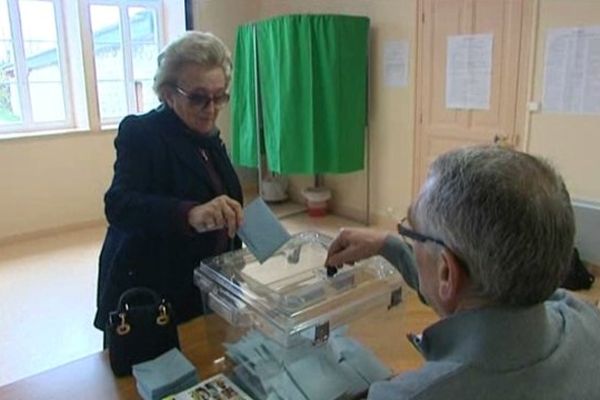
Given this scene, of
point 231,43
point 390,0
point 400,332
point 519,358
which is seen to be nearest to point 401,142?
point 390,0

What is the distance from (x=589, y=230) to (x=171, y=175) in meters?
2.75

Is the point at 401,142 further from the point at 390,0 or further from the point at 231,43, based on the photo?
the point at 231,43

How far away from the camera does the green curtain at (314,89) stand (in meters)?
4.18

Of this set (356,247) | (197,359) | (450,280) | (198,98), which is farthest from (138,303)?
(450,280)

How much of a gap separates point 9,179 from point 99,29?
1.60 metres

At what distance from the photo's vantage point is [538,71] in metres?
3.30

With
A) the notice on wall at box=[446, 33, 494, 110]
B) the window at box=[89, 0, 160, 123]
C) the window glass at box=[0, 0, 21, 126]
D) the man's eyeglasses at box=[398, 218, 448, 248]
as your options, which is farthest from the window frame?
the man's eyeglasses at box=[398, 218, 448, 248]

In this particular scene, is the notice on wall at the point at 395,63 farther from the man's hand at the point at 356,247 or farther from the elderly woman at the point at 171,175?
the man's hand at the point at 356,247

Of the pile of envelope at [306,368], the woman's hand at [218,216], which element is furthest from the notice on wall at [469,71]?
the pile of envelope at [306,368]

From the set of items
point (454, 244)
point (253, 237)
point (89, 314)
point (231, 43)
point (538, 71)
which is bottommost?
point (89, 314)

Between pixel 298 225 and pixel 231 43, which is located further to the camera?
pixel 231 43

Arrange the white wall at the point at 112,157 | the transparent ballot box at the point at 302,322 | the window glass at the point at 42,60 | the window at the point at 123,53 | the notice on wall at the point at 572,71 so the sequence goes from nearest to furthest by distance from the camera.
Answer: the transparent ballot box at the point at 302,322 → the notice on wall at the point at 572,71 → the white wall at the point at 112,157 → the window glass at the point at 42,60 → the window at the point at 123,53

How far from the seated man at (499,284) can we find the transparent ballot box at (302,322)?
0.31 m

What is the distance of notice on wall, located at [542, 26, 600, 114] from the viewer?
301cm
